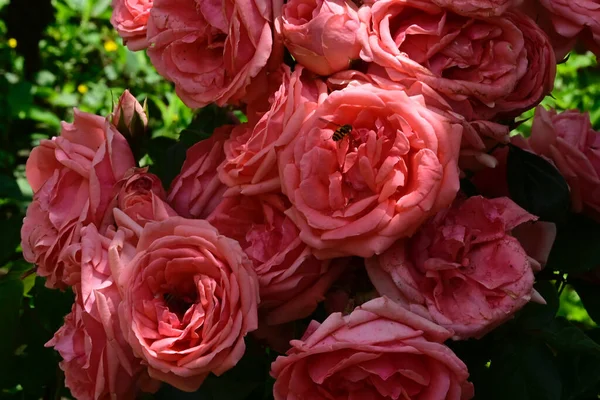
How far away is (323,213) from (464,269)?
0.15 meters

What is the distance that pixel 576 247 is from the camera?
2.99 feet

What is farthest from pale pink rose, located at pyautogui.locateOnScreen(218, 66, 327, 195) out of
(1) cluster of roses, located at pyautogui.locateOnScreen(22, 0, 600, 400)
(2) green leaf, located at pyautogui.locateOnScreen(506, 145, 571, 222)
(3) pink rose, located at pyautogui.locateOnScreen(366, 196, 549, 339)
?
(2) green leaf, located at pyautogui.locateOnScreen(506, 145, 571, 222)

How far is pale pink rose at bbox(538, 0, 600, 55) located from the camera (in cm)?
85

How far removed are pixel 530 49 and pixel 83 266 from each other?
0.53 meters

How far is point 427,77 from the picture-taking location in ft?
2.57

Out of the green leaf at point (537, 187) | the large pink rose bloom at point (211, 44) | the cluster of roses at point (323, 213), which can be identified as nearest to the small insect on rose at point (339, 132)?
the cluster of roses at point (323, 213)

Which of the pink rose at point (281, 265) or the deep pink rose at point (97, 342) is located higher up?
the pink rose at point (281, 265)

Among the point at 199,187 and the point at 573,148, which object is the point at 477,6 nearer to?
the point at 573,148

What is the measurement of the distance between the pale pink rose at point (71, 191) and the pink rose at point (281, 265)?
14cm

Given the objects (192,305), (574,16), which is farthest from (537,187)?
(192,305)

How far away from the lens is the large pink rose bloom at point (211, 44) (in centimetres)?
81

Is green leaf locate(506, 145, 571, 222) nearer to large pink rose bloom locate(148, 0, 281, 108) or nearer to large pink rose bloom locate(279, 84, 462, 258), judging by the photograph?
large pink rose bloom locate(279, 84, 462, 258)

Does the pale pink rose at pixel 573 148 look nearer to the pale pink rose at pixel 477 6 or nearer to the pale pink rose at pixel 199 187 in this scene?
the pale pink rose at pixel 477 6

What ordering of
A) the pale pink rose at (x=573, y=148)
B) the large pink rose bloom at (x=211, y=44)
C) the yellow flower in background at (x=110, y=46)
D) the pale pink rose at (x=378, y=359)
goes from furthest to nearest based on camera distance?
the yellow flower in background at (x=110, y=46) < the pale pink rose at (x=573, y=148) < the large pink rose bloom at (x=211, y=44) < the pale pink rose at (x=378, y=359)
